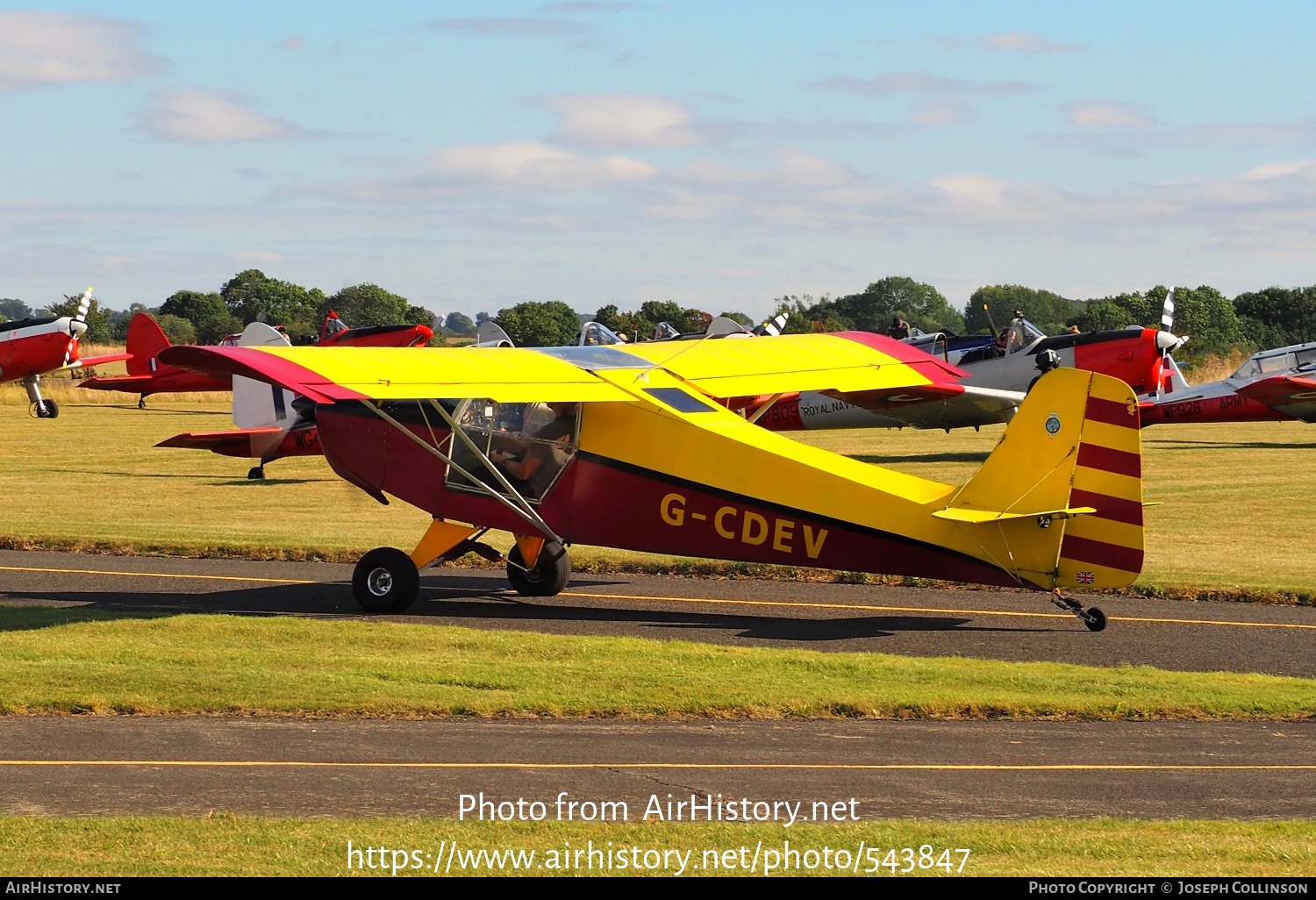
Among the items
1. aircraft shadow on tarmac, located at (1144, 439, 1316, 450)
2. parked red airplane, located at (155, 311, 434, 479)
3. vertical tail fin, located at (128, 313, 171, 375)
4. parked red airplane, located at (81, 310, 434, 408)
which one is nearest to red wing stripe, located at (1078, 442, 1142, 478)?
parked red airplane, located at (155, 311, 434, 479)

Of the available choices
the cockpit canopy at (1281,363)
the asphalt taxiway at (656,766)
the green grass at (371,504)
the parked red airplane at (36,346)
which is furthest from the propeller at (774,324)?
the asphalt taxiway at (656,766)

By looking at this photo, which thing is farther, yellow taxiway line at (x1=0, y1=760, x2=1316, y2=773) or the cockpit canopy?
the cockpit canopy

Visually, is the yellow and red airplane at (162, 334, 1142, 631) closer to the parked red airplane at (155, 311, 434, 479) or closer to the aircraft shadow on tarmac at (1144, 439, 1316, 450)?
the parked red airplane at (155, 311, 434, 479)

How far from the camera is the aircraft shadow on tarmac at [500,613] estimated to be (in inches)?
492

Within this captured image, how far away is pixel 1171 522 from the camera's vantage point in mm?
19484

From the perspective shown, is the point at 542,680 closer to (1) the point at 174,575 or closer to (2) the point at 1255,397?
(1) the point at 174,575

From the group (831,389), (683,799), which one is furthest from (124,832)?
(831,389)

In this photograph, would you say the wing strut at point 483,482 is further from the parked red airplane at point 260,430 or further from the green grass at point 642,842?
the parked red airplane at point 260,430

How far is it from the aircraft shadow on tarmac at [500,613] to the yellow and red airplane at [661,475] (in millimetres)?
492

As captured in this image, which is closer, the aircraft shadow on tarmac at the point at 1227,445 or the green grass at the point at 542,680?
the green grass at the point at 542,680

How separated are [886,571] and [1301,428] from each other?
30.1 m

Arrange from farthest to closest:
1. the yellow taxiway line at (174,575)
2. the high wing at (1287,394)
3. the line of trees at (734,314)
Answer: the line of trees at (734,314)
the high wing at (1287,394)
the yellow taxiway line at (174,575)

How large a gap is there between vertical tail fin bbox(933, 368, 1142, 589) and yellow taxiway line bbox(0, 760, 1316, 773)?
291cm

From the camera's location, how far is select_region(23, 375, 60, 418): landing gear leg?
42.4 meters
